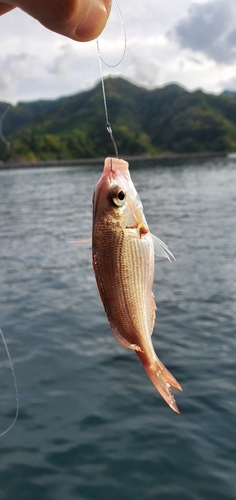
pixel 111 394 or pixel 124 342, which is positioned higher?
pixel 124 342

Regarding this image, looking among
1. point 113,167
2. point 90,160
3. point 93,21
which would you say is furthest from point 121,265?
point 90,160

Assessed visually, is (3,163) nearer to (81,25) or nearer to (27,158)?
(27,158)

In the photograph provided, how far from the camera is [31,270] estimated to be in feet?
61.4

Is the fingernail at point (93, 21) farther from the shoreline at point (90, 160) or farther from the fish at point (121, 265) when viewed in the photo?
the shoreline at point (90, 160)

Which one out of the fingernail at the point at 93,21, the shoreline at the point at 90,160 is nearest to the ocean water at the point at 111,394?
the fingernail at the point at 93,21

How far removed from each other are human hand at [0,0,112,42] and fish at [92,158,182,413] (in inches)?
36.0

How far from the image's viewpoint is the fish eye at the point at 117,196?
256 centimetres

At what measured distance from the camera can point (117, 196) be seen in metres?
2.58

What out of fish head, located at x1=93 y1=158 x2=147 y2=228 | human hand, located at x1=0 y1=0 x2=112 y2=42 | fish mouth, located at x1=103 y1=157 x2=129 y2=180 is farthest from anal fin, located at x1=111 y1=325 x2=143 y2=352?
human hand, located at x1=0 y1=0 x2=112 y2=42

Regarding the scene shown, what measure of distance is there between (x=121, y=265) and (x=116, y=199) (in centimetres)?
34

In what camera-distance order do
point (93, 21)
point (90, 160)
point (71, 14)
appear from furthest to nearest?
point (90, 160) → point (93, 21) → point (71, 14)

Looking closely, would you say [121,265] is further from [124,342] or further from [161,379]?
[161,379]

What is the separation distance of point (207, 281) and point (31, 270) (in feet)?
22.2

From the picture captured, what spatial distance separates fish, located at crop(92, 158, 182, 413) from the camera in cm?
256
